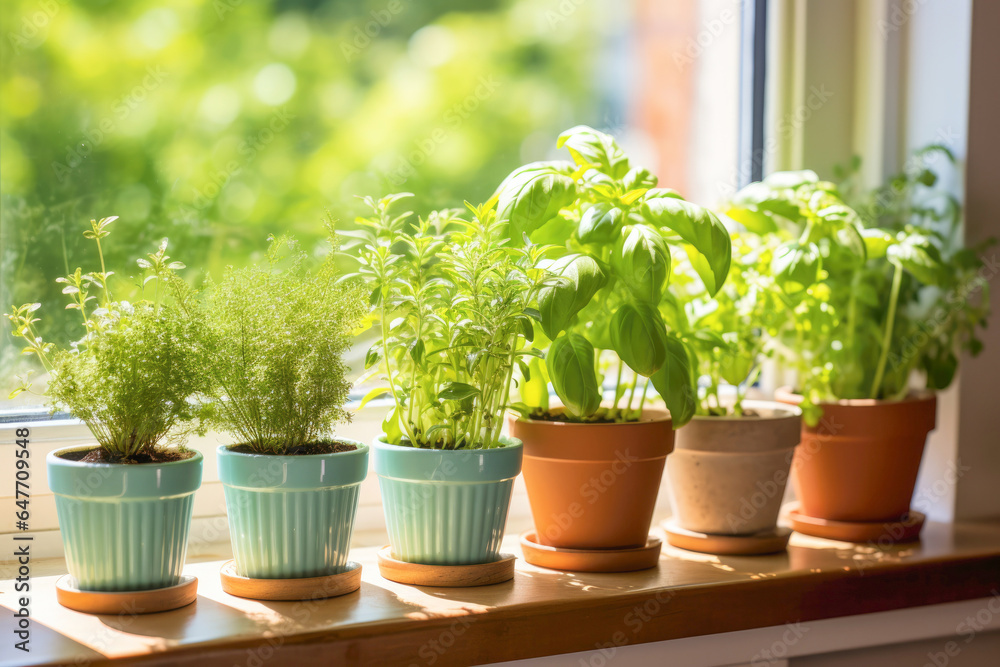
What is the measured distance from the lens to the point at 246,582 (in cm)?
94

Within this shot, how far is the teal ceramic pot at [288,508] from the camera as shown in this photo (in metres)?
0.91

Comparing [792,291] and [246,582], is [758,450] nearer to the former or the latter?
[792,291]

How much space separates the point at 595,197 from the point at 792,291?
339 millimetres

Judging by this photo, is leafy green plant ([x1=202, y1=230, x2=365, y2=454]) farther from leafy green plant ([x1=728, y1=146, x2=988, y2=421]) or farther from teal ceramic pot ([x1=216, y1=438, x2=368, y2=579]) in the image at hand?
leafy green plant ([x1=728, y1=146, x2=988, y2=421])

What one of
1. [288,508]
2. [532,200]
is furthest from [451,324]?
[288,508]

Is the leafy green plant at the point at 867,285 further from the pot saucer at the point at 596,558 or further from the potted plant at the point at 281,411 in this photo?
the potted plant at the point at 281,411

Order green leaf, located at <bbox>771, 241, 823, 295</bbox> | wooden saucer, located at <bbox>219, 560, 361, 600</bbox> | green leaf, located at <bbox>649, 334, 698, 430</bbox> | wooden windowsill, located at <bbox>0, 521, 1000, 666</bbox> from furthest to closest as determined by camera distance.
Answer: green leaf, located at <bbox>771, 241, 823, 295</bbox> → green leaf, located at <bbox>649, 334, 698, 430</bbox> → wooden saucer, located at <bbox>219, 560, 361, 600</bbox> → wooden windowsill, located at <bbox>0, 521, 1000, 666</bbox>

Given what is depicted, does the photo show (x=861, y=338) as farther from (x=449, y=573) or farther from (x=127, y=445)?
(x=127, y=445)

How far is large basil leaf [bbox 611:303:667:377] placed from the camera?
99 cm

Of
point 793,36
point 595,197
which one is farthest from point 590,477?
point 793,36

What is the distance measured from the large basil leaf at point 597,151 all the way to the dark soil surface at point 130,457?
59cm

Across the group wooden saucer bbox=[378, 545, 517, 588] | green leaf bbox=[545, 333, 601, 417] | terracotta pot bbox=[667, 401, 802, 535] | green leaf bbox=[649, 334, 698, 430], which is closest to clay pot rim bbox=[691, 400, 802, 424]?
terracotta pot bbox=[667, 401, 802, 535]

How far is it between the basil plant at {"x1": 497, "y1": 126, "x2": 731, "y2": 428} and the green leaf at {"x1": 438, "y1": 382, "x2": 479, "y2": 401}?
0.08m

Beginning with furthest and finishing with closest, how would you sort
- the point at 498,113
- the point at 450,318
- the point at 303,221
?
the point at 498,113, the point at 303,221, the point at 450,318
